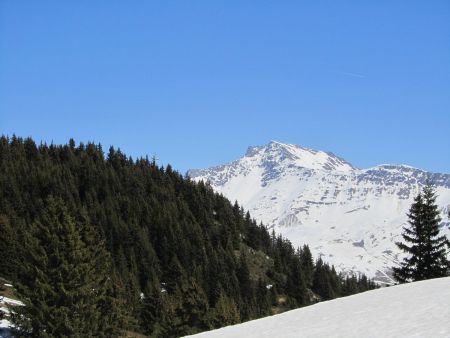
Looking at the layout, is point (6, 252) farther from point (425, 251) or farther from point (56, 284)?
point (425, 251)

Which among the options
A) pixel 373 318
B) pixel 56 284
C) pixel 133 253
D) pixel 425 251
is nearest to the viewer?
pixel 373 318

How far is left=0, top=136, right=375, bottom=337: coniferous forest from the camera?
116ft

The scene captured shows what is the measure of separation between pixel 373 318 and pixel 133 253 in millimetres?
106256

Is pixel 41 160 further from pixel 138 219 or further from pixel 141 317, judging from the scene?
pixel 141 317

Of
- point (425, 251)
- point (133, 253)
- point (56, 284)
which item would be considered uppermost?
point (133, 253)

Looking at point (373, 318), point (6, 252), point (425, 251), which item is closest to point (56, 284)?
point (373, 318)

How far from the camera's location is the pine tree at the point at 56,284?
34.1 meters

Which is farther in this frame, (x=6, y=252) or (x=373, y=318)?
(x=6, y=252)

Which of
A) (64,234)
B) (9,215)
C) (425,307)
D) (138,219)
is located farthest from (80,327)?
(138,219)

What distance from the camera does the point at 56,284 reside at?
34.9 metres

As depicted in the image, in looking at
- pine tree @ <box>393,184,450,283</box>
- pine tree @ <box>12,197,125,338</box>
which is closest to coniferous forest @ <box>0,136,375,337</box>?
pine tree @ <box>12,197,125,338</box>

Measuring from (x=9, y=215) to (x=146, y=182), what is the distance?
6696cm

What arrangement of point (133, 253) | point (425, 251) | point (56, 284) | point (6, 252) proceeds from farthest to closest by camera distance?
point (133, 253), point (6, 252), point (425, 251), point (56, 284)

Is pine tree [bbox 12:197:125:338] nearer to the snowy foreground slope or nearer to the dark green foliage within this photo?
the snowy foreground slope
